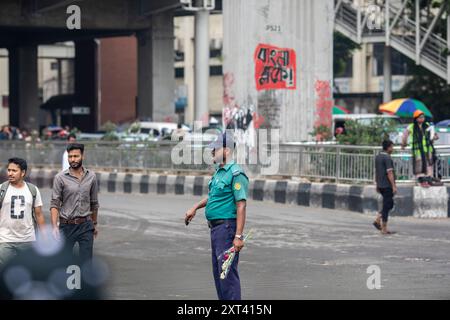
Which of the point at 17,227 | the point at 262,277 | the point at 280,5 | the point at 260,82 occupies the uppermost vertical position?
the point at 280,5

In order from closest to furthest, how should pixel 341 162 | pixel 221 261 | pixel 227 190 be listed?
pixel 221 261 < pixel 227 190 < pixel 341 162

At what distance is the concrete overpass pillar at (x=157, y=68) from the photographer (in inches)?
2112

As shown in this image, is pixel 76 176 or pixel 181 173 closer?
pixel 76 176

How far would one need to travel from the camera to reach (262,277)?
43.0ft

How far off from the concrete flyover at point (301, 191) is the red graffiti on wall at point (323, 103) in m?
3.41

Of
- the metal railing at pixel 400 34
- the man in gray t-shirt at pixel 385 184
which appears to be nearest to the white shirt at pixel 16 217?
the man in gray t-shirt at pixel 385 184

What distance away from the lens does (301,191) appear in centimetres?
2345

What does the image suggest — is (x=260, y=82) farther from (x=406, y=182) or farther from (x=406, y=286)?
(x=406, y=286)

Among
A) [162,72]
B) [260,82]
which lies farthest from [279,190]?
[162,72]

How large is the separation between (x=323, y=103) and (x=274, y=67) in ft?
5.60

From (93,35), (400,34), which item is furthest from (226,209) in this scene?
(93,35)

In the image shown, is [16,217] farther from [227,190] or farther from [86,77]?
[86,77]

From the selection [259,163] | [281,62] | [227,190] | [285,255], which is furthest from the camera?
[281,62]

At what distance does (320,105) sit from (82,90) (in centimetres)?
5137
